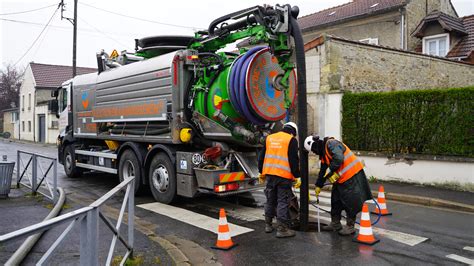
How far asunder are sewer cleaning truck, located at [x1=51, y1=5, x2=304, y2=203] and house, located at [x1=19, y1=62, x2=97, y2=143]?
29.0m

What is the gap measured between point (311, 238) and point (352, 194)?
0.84m

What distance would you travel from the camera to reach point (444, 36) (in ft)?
68.4

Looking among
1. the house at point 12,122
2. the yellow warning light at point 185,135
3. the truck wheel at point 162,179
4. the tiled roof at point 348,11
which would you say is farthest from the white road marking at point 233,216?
the house at point 12,122

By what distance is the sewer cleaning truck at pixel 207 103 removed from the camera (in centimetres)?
682

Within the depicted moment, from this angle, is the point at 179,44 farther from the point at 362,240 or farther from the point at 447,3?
the point at 447,3

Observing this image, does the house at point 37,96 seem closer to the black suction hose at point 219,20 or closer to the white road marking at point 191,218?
the white road marking at point 191,218

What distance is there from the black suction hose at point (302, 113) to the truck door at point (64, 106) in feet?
27.3

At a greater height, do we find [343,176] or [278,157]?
[278,157]

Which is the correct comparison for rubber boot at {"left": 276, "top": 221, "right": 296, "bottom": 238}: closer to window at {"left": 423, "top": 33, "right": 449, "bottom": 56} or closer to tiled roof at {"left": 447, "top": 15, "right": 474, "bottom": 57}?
tiled roof at {"left": 447, "top": 15, "right": 474, "bottom": 57}

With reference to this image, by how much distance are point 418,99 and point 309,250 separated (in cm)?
664

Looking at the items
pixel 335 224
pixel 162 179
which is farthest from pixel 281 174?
pixel 162 179

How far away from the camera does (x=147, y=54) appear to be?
9.43 metres

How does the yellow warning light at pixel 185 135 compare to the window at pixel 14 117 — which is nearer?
the yellow warning light at pixel 185 135

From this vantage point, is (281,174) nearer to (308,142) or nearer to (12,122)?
(308,142)
